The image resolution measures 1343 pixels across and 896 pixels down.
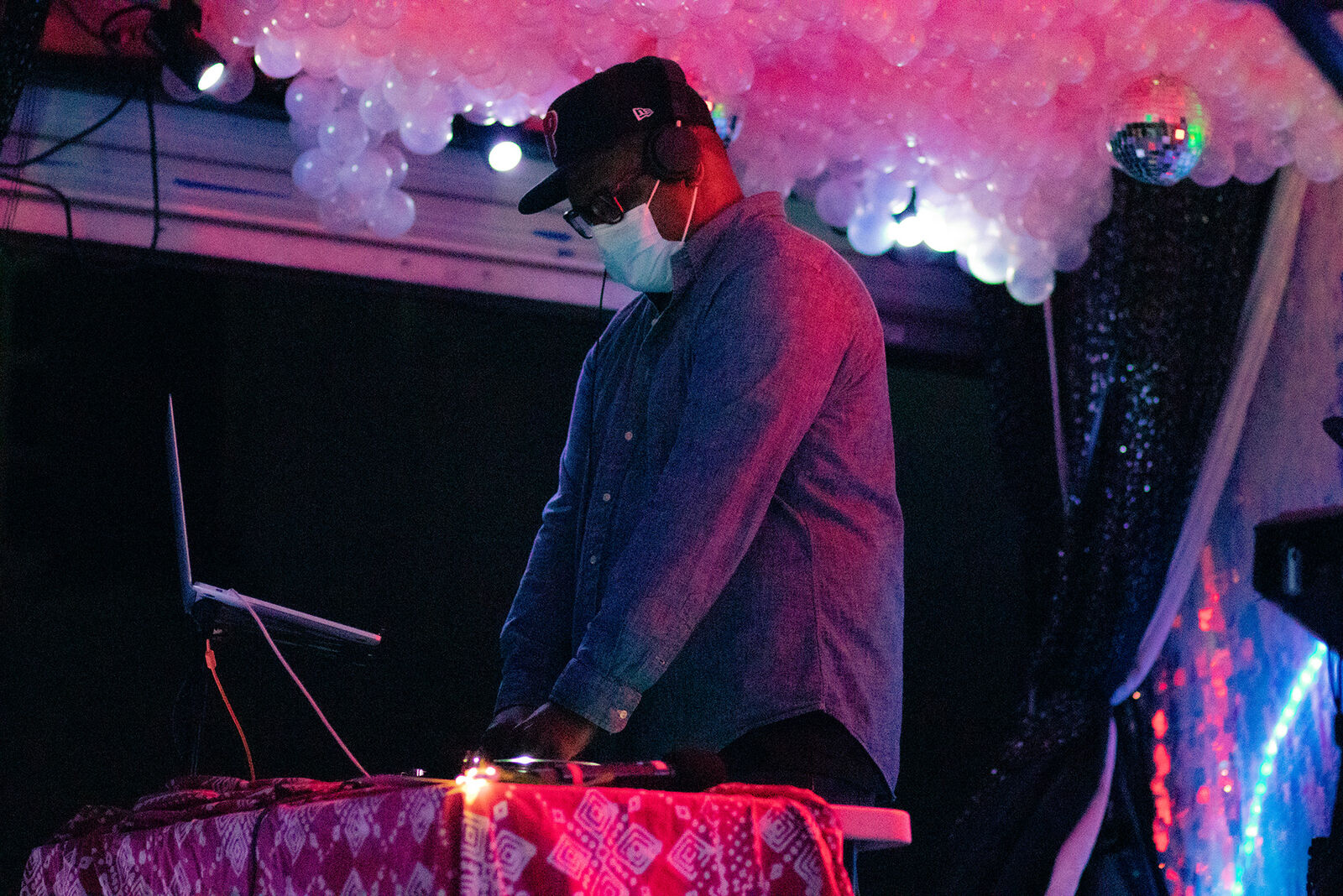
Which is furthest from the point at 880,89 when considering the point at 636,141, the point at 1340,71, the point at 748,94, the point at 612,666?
the point at 612,666

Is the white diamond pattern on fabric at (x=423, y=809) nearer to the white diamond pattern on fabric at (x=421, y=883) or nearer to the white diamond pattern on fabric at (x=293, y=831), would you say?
the white diamond pattern on fabric at (x=421, y=883)

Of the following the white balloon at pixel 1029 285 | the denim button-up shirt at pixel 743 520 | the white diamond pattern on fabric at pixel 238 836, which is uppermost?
the white balloon at pixel 1029 285

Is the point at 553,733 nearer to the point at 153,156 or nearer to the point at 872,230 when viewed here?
the point at 872,230

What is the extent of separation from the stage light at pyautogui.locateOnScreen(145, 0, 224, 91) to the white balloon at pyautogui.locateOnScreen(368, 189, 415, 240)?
1.53 ft

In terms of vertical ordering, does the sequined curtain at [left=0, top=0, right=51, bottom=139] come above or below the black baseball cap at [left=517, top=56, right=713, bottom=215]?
above

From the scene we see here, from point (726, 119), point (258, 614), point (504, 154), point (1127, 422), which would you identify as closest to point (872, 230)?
point (726, 119)

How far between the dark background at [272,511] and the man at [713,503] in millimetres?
1525

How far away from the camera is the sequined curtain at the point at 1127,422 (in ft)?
11.1

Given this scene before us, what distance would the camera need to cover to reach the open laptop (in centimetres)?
180

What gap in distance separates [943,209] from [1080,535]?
38.6 inches

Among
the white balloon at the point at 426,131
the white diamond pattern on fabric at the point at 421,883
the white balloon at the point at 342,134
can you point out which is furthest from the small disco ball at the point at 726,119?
the white diamond pattern on fabric at the point at 421,883

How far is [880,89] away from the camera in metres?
3.00

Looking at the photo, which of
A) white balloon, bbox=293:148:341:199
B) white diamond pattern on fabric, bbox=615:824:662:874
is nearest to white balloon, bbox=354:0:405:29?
white balloon, bbox=293:148:341:199

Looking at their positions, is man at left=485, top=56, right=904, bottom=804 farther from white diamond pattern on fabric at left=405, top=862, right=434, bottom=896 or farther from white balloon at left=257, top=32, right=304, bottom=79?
white balloon at left=257, top=32, right=304, bottom=79
